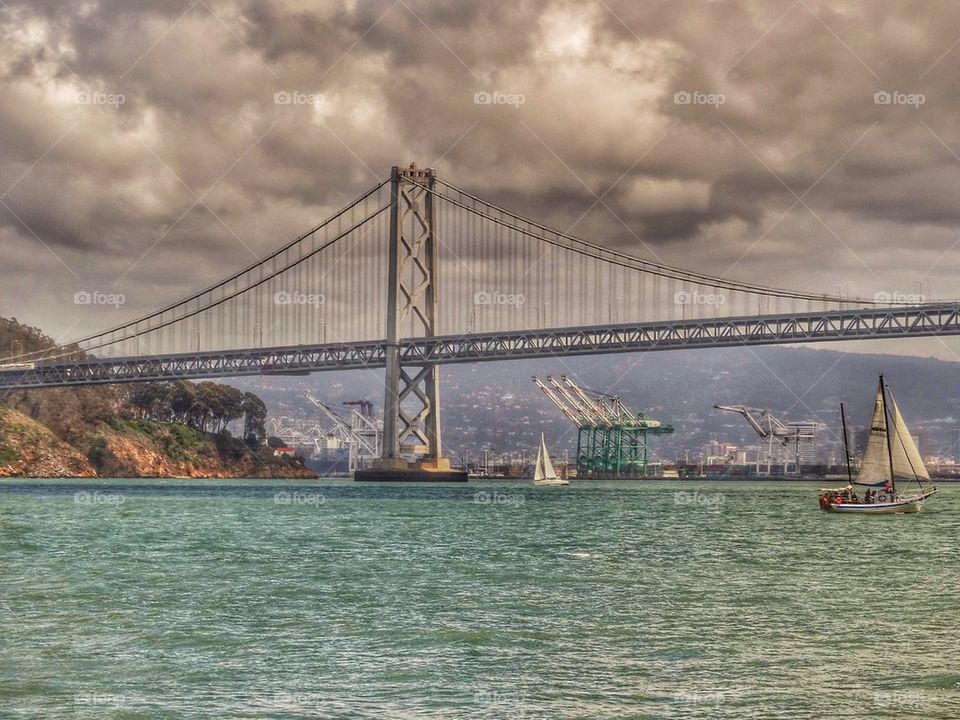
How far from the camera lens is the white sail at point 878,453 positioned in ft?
220

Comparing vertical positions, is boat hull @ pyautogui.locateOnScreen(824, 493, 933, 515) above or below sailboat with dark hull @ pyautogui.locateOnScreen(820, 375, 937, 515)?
below

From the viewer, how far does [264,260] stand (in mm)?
126312

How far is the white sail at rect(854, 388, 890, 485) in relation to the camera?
6712 centimetres

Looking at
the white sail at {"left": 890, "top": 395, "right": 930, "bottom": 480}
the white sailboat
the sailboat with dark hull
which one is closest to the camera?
the sailboat with dark hull

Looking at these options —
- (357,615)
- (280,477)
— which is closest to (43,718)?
(357,615)

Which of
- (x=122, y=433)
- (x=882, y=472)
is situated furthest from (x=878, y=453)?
(x=122, y=433)

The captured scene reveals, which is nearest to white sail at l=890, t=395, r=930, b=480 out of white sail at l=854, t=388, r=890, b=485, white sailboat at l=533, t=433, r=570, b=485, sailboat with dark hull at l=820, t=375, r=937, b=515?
sailboat with dark hull at l=820, t=375, r=937, b=515

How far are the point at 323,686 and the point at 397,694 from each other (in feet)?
3.69

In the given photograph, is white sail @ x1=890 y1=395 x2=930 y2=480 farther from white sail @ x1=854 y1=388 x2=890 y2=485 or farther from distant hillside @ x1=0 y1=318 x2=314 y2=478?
distant hillside @ x1=0 y1=318 x2=314 y2=478

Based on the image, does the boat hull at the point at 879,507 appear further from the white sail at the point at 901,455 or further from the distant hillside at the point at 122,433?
the distant hillside at the point at 122,433

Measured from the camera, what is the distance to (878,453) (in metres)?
67.4

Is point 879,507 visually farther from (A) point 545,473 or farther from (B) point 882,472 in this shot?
(A) point 545,473

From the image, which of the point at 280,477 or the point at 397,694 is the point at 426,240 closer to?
the point at 280,477

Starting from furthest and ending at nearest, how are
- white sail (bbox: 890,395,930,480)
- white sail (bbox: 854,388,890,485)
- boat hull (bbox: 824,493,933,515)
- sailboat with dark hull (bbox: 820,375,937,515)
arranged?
white sail (bbox: 890,395,930,480)
white sail (bbox: 854,388,890,485)
sailboat with dark hull (bbox: 820,375,937,515)
boat hull (bbox: 824,493,933,515)
